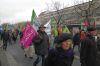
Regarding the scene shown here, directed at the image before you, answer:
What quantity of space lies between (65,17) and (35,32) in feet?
327

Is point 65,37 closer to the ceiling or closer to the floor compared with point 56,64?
closer to the ceiling

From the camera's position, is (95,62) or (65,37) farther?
(95,62)

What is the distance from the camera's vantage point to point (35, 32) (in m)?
10.1

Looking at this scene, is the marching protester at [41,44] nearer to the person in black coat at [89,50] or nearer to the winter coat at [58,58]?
the person in black coat at [89,50]

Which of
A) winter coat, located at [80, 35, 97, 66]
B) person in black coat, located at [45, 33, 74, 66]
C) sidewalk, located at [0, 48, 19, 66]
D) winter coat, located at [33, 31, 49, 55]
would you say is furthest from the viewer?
sidewalk, located at [0, 48, 19, 66]

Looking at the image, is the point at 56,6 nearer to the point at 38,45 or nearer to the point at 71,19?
the point at 71,19

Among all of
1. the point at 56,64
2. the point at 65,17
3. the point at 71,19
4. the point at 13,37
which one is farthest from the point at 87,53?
the point at 65,17

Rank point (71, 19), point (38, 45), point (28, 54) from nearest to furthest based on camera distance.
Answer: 1. point (38, 45)
2. point (28, 54)
3. point (71, 19)

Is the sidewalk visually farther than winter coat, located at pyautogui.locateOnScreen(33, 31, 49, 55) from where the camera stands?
Yes

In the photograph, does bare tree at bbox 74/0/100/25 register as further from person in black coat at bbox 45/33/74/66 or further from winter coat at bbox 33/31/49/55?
person in black coat at bbox 45/33/74/66

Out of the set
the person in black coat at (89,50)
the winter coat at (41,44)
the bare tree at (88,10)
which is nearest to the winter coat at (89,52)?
the person in black coat at (89,50)

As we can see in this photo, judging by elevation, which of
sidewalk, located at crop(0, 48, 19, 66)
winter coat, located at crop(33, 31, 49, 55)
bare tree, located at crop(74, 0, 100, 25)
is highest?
bare tree, located at crop(74, 0, 100, 25)

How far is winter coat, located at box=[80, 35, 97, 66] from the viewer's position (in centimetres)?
684

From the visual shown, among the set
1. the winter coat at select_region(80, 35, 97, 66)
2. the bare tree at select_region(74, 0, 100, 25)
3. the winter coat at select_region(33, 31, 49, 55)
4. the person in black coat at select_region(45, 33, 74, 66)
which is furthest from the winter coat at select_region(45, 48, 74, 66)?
the bare tree at select_region(74, 0, 100, 25)
